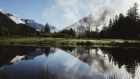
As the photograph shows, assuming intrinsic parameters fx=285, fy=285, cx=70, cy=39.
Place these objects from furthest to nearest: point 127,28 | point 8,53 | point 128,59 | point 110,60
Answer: point 127,28, point 8,53, point 128,59, point 110,60

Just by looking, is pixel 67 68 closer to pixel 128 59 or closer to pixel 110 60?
pixel 110 60

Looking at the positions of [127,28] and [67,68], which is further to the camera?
[127,28]

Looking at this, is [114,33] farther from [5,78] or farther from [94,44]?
[5,78]

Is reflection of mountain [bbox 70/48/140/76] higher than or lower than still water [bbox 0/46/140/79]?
lower

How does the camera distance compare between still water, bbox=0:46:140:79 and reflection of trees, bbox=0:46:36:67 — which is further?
reflection of trees, bbox=0:46:36:67

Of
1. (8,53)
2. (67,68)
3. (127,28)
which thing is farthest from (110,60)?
(127,28)

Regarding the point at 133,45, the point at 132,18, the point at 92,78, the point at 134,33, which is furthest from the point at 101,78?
the point at 132,18

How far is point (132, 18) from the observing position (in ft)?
514

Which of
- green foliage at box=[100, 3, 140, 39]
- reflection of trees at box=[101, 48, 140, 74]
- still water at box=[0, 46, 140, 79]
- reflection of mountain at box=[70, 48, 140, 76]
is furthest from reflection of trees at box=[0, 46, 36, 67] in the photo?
green foliage at box=[100, 3, 140, 39]

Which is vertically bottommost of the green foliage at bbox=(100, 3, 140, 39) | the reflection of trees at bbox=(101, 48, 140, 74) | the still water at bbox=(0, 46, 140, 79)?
the reflection of trees at bbox=(101, 48, 140, 74)

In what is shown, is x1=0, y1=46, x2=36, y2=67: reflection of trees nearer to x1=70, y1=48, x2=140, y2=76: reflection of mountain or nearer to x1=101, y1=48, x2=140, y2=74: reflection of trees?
x1=70, y1=48, x2=140, y2=76: reflection of mountain

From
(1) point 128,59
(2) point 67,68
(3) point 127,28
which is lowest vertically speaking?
(1) point 128,59

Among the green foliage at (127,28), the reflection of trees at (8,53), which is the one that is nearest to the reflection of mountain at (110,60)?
the reflection of trees at (8,53)

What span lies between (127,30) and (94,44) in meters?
38.0
